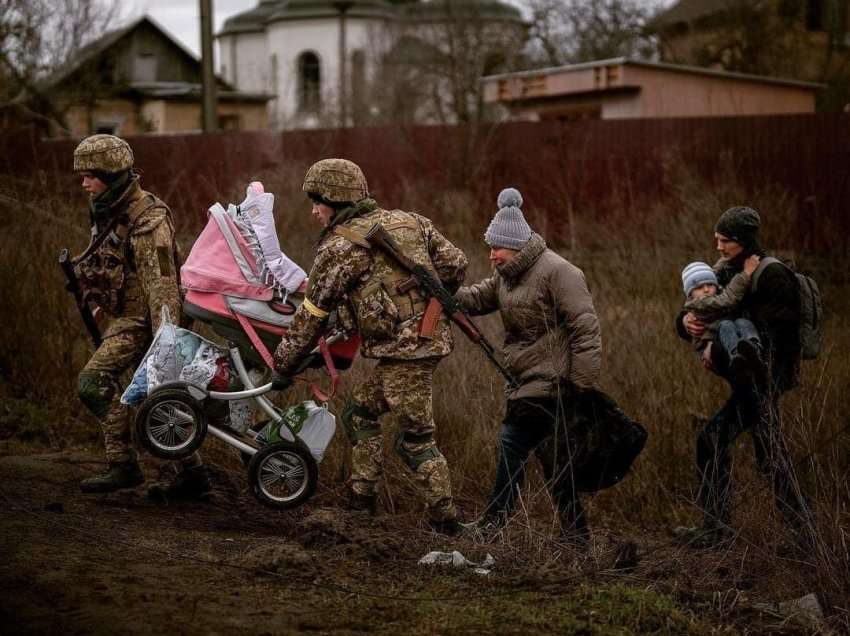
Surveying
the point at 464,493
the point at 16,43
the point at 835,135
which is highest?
the point at 16,43

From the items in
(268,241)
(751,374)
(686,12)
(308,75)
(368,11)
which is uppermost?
(368,11)

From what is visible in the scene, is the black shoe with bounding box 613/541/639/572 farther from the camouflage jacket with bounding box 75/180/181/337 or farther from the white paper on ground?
the camouflage jacket with bounding box 75/180/181/337

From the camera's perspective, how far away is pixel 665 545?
6.64 meters

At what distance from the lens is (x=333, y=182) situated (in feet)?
20.0

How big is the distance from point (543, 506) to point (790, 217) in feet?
29.5

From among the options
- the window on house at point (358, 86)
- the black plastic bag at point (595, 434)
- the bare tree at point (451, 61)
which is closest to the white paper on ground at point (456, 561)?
the black plastic bag at point (595, 434)

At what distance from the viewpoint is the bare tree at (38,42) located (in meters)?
14.6

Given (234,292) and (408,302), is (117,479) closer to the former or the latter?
(234,292)

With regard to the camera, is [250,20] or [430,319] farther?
[250,20]

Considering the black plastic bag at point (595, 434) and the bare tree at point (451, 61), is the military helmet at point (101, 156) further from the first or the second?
the bare tree at point (451, 61)

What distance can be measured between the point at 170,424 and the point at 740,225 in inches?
121

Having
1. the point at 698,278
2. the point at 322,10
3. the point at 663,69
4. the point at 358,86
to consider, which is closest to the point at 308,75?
the point at 322,10

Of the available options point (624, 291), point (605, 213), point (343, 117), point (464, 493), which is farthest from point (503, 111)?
point (464, 493)

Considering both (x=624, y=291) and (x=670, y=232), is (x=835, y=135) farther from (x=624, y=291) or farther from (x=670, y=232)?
(x=624, y=291)
